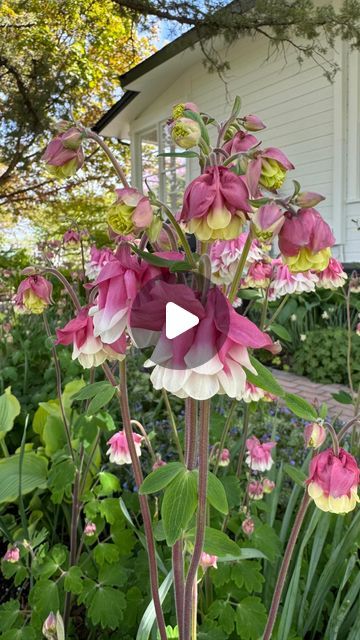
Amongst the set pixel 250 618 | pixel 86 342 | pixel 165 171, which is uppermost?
pixel 165 171

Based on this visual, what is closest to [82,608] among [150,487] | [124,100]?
[150,487]

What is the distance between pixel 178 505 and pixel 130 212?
39 centimetres

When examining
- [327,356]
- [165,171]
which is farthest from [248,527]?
[165,171]

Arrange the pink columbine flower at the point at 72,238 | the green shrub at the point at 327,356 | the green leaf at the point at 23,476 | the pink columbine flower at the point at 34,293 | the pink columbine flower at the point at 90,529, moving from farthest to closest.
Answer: the green shrub at the point at 327,356 → the pink columbine flower at the point at 72,238 → the green leaf at the point at 23,476 → the pink columbine flower at the point at 90,529 → the pink columbine flower at the point at 34,293

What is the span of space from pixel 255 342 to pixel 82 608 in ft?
4.78

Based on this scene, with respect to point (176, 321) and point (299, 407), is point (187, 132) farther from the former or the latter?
point (299, 407)

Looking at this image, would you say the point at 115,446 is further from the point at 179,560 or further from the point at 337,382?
the point at 337,382

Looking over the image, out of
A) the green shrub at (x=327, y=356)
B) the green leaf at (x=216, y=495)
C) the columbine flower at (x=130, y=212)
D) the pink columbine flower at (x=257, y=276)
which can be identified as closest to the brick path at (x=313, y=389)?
the green shrub at (x=327, y=356)

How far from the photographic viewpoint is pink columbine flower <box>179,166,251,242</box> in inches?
22.2

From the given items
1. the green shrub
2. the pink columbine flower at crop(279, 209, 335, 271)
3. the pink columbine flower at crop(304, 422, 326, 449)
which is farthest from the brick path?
the pink columbine flower at crop(279, 209, 335, 271)

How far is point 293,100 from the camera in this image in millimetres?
6566

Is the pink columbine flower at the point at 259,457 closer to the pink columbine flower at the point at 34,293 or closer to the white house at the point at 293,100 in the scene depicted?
the pink columbine flower at the point at 34,293

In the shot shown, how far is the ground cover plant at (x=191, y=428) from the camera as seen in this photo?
56 centimetres

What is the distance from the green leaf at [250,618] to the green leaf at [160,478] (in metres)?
0.73
